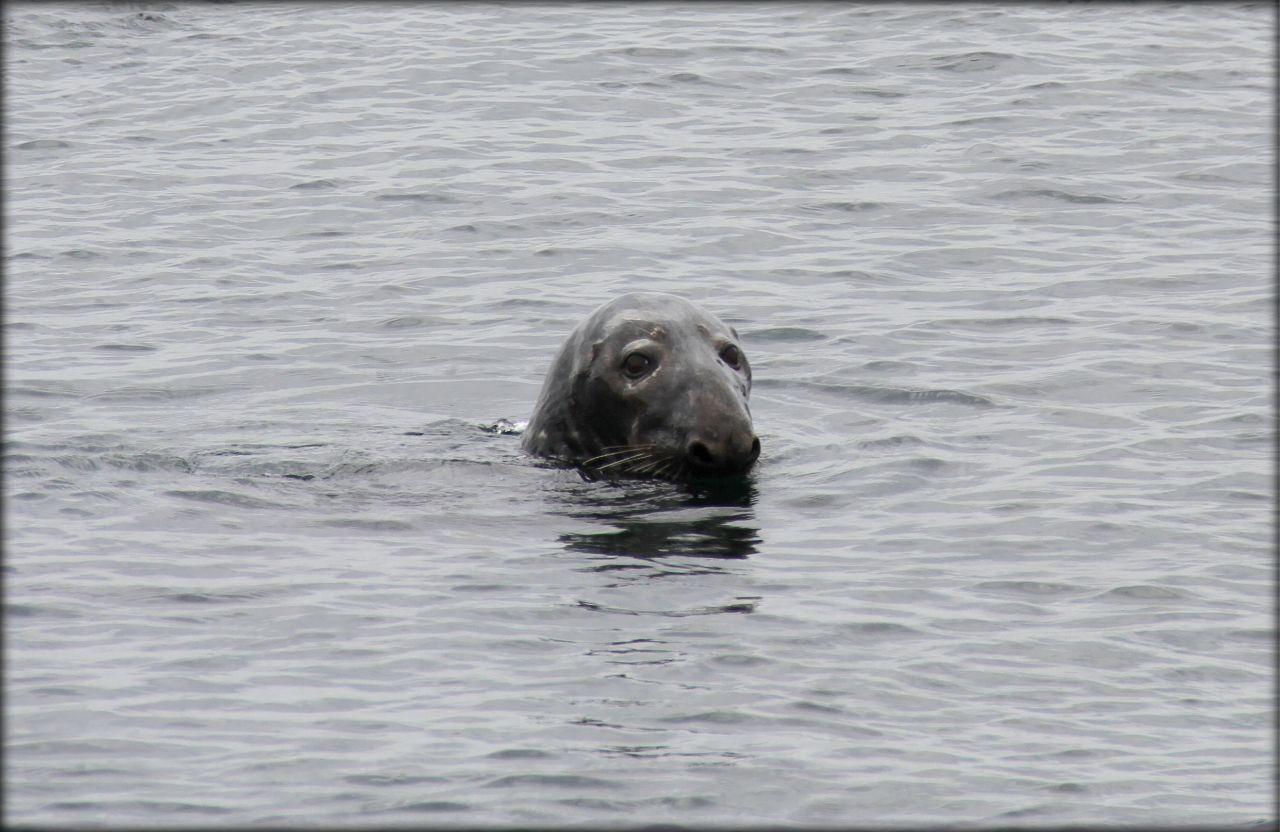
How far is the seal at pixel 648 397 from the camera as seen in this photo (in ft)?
37.7

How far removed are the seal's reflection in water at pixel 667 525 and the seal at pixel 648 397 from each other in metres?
0.16

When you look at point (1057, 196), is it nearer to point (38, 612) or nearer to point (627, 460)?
point (627, 460)

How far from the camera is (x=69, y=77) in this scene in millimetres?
27391

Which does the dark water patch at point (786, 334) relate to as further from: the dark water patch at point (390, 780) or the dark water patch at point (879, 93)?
the dark water patch at point (879, 93)

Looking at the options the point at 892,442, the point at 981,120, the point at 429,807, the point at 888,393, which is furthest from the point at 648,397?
the point at 981,120

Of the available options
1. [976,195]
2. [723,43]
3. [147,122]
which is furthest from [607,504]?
[723,43]

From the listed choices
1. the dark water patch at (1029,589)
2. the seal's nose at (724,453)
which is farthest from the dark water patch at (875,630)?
the seal's nose at (724,453)

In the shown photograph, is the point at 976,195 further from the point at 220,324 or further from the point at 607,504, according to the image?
the point at 607,504

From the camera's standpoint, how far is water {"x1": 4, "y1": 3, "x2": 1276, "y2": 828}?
7910 mm

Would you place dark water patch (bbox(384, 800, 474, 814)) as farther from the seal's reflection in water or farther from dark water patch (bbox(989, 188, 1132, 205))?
dark water patch (bbox(989, 188, 1132, 205))

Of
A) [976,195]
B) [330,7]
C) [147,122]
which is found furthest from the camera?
[330,7]

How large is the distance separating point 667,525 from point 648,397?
98 centimetres

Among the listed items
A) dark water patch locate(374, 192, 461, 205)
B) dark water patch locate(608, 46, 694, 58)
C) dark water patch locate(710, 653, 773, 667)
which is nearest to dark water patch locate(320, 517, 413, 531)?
dark water patch locate(710, 653, 773, 667)

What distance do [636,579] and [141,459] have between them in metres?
3.70
